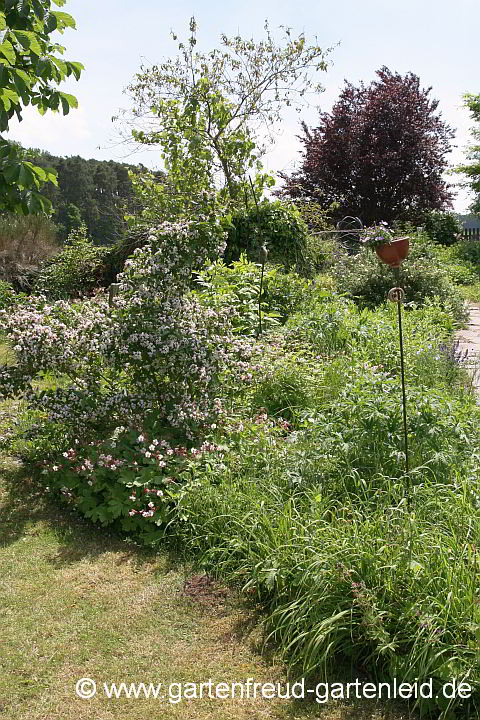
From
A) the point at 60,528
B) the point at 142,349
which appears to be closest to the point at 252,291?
the point at 142,349

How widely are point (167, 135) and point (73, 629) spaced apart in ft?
26.9

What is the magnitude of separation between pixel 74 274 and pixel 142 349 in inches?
293

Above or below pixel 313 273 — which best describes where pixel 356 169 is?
above

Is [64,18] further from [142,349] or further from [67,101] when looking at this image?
[142,349]

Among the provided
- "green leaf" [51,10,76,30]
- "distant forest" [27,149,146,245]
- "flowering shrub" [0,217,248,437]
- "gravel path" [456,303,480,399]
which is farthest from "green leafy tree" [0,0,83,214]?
"distant forest" [27,149,146,245]

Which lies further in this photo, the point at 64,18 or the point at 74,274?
the point at 74,274

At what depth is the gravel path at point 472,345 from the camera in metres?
5.76

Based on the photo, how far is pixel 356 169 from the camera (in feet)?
58.1

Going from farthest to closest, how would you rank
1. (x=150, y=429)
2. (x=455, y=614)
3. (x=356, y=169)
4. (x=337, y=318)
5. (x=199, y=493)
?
(x=356, y=169) < (x=337, y=318) < (x=150, y=429) < (x=199, y=493) < (x=455, y=614)

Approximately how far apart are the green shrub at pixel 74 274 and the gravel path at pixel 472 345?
6.17m

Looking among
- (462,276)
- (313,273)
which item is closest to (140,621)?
(313,273)

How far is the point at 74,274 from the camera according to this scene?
11.3 m

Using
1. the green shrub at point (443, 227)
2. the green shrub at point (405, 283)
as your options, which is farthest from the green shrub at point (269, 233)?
the green shrub at point (443, 227)

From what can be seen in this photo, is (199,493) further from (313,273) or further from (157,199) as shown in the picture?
(157,199)
